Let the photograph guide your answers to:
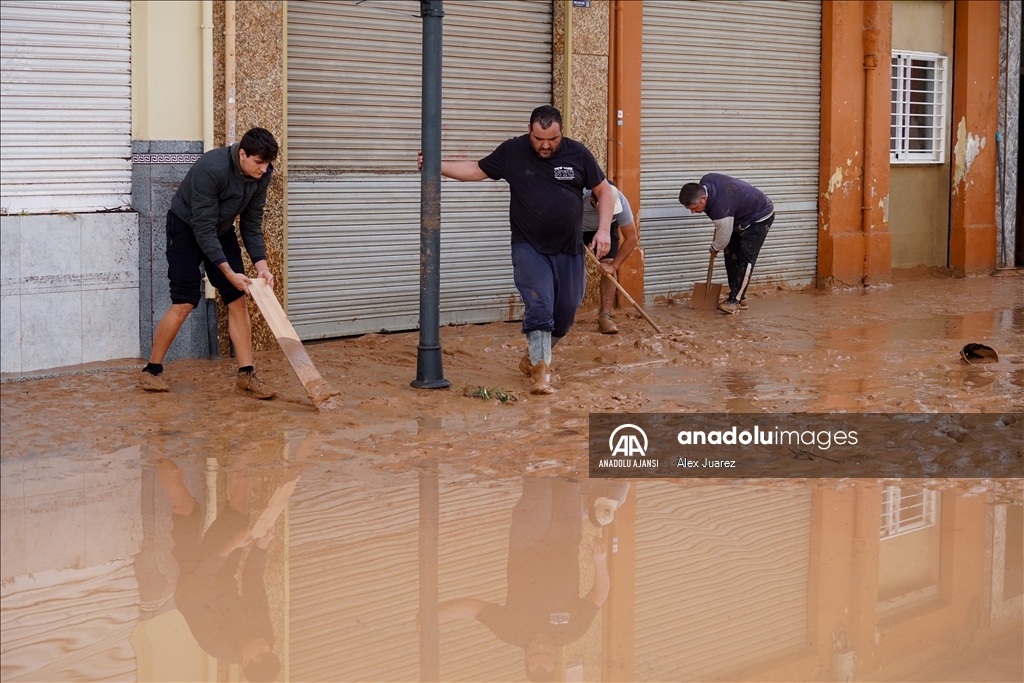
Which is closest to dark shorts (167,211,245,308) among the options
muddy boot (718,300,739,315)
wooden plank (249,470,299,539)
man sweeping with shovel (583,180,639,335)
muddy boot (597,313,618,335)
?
wooden plank (249,470,299,539)

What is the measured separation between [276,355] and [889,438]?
4.44 meters

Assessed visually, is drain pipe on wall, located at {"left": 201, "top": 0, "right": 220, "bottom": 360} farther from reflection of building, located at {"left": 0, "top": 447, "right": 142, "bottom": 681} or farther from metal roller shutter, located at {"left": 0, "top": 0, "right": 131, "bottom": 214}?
reflection of building, located at {"left": 0, "top": 447, "right": 142, "bottom": 681}

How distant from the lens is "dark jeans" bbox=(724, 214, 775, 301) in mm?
12133

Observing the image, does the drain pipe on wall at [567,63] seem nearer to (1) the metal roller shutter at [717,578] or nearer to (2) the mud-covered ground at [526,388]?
(2) the mud-covered ground at [526,388]

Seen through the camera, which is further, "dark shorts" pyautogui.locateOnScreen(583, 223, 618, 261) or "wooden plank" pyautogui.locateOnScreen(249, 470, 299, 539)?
"dark shorts" pyautogui.locateOnScreen(583, 223, 618, 261)

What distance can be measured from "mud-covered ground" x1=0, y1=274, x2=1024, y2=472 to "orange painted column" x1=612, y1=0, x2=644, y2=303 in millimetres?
683

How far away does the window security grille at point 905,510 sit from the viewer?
17.6ft

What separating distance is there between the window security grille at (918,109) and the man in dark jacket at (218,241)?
9.97 m

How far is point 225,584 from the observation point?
463 cm

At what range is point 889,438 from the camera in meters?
6.79

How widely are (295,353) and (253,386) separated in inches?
13.8

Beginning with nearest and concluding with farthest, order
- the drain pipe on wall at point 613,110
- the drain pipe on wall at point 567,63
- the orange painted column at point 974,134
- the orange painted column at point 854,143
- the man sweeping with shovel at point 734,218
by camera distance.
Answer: the drain pipe on wall at point 567,63 < the drain pipe on wall at point 613,110 < the man sweeping with shovel at point 734,218 < the orange painted column at point 854,143 < the orange painted column at point 974,134

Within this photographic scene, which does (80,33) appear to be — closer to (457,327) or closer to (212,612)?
(457,327)

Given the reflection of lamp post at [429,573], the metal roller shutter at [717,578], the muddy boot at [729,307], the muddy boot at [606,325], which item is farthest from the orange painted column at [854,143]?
the reflection of lamp post at [429,573]
